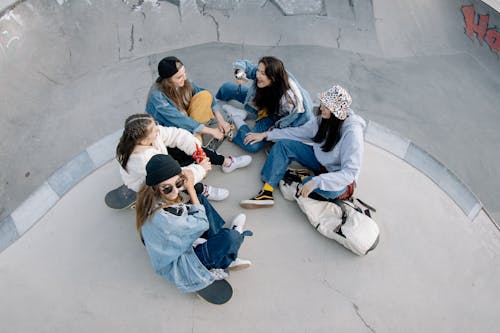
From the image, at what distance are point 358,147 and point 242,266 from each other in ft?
5.06

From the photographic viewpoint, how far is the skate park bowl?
3.29m

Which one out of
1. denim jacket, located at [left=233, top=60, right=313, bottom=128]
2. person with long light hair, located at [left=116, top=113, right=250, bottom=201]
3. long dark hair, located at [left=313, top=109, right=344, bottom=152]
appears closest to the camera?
person with long light hair, located at [left=116, top=113, right=250, bottom=201]

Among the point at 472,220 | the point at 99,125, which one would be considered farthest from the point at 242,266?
the point at 99,125

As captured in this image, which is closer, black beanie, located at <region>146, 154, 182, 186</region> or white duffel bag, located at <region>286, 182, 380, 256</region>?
black beanie, located at <region>146, 154, 182, 186</region>

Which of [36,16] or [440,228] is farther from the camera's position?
[36,16]

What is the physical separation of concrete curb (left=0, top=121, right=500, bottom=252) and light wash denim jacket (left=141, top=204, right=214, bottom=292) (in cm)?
188

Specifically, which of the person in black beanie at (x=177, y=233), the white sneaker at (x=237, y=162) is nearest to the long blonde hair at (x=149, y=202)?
the person in black beanie at (x=177, y=233)

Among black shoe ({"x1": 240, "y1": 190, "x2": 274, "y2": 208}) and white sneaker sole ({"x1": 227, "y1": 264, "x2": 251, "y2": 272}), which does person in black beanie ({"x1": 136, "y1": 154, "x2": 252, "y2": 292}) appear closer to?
white sneaker sole ({"x1": 227, "y1": 264, "x2": 251, "y2": 272})

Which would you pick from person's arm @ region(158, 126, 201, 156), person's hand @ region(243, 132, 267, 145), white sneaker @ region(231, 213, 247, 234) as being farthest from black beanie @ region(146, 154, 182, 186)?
person's hand @ region(243, 132, 267, 145)

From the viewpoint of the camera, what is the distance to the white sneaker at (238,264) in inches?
133

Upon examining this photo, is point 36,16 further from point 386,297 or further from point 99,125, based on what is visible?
point 386,297

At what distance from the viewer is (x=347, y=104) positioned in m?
3.24

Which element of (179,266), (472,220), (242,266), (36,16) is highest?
(36,16)

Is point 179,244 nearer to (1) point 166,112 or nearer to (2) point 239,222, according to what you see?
(2) point 239,222
